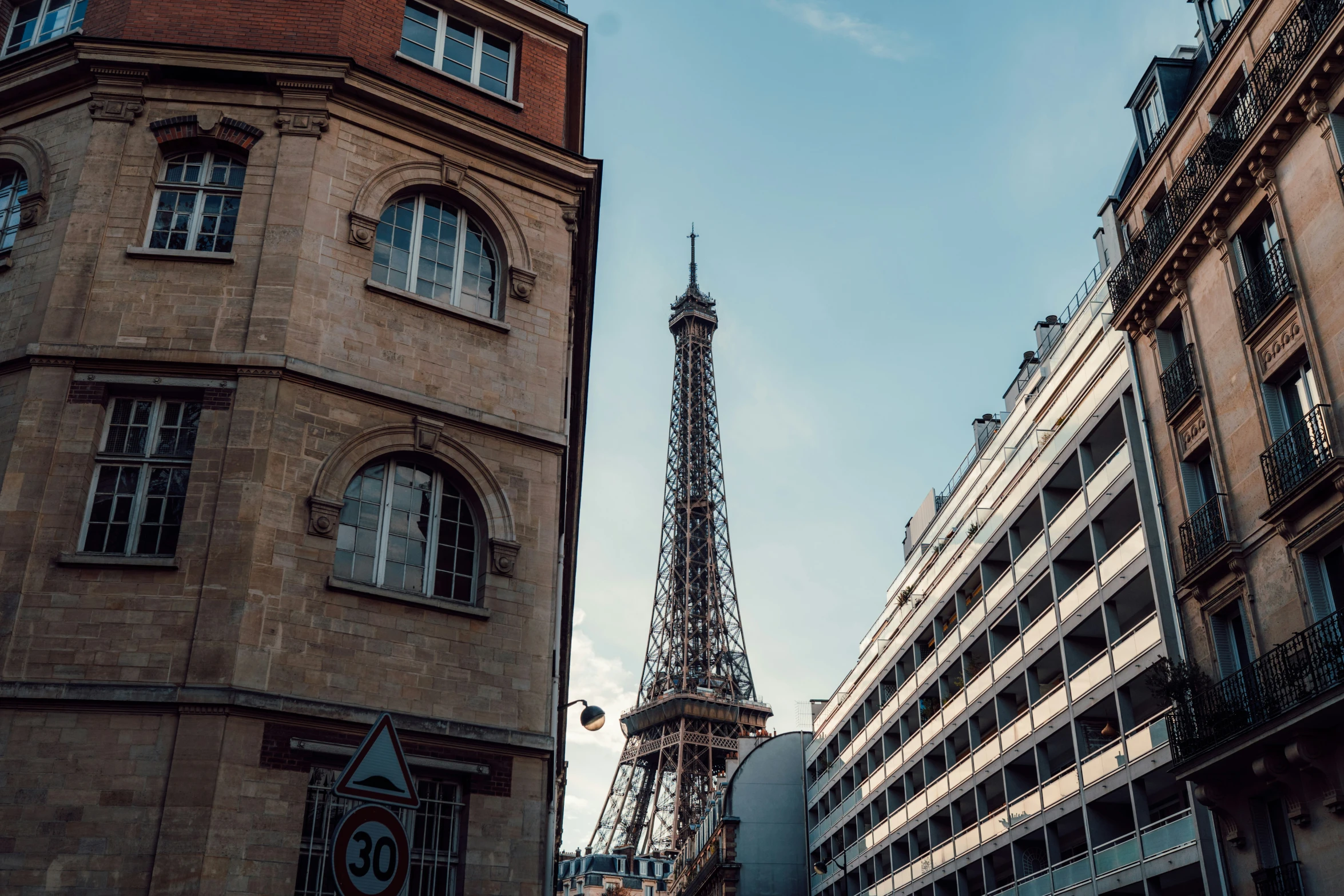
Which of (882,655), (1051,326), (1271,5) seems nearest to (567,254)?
(1271,5)

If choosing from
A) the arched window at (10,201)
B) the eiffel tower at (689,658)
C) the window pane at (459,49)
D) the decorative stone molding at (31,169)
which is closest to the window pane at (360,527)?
the decorative stone molding at (31,169)

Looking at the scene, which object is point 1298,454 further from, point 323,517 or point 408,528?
point 323,517

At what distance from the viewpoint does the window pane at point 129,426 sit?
Answer: 15398 mm

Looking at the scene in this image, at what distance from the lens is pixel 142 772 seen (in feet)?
43.9

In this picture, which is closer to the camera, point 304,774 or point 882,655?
point 304,774

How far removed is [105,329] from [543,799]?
28.6 feet

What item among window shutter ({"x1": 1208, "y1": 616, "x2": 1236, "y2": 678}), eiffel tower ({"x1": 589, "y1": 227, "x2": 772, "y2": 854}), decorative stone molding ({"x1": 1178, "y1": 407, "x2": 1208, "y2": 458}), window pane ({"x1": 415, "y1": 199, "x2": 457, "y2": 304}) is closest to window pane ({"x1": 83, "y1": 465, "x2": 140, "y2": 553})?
window pane ({"x1": 415, "y1": 199, "x2": 457, "y2": 304})

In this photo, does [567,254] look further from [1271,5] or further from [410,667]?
[1271,5]

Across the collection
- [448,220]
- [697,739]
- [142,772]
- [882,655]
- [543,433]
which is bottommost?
[142,772]

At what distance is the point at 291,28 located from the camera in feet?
61.1

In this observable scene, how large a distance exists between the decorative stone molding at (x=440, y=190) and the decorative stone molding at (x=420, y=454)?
3.10 metres

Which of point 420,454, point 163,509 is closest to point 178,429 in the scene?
point 163,509

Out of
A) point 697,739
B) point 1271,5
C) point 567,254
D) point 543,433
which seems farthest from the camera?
point 697,739

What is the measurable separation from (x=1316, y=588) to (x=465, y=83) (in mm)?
17289
